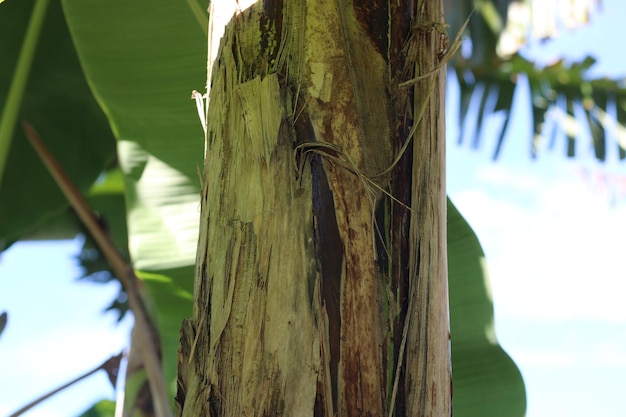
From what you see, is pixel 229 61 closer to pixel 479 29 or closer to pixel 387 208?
pixel 387 208

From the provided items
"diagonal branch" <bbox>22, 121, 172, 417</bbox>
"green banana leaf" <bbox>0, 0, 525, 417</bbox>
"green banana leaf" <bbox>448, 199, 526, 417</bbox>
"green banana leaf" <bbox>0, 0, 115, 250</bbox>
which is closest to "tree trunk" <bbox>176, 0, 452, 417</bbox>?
"green banana leaf" <bbox>448, 199, 526, 417</bbox>

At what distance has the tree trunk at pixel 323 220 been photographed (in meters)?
0.53

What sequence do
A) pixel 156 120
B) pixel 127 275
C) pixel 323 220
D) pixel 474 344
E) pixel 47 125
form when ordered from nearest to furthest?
1. pixel 323 220
2. pixel 474 344
3. pixel 156 120
4. pixel 127 275
5. pixel 47 125

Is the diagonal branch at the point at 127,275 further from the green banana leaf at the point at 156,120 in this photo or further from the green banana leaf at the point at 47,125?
the green banana leaf at the point at 156,120

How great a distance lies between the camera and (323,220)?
0.56 meters

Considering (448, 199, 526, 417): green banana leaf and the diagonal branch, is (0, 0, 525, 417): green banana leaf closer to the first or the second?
the diagonal branch

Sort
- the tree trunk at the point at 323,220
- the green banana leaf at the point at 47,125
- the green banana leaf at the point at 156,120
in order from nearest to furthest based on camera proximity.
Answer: the tree trunk at the point at 323,220
the green banana leaf at the point at 156,120
the green banana leaf at the point at 47,125

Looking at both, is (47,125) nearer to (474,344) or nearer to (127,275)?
(127,275)

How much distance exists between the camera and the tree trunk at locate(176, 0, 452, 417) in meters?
0.53

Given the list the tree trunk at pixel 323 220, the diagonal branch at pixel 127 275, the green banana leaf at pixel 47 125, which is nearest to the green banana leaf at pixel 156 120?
the diagonal branch at pixel 127 275

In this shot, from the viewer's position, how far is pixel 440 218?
602 millimetres

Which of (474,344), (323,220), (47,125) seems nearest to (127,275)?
(47,125)

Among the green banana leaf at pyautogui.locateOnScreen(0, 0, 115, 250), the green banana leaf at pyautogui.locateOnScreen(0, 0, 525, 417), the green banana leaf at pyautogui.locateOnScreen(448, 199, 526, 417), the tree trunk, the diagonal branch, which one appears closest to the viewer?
the tree trunk

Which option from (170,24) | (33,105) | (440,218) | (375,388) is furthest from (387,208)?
(33,105)
